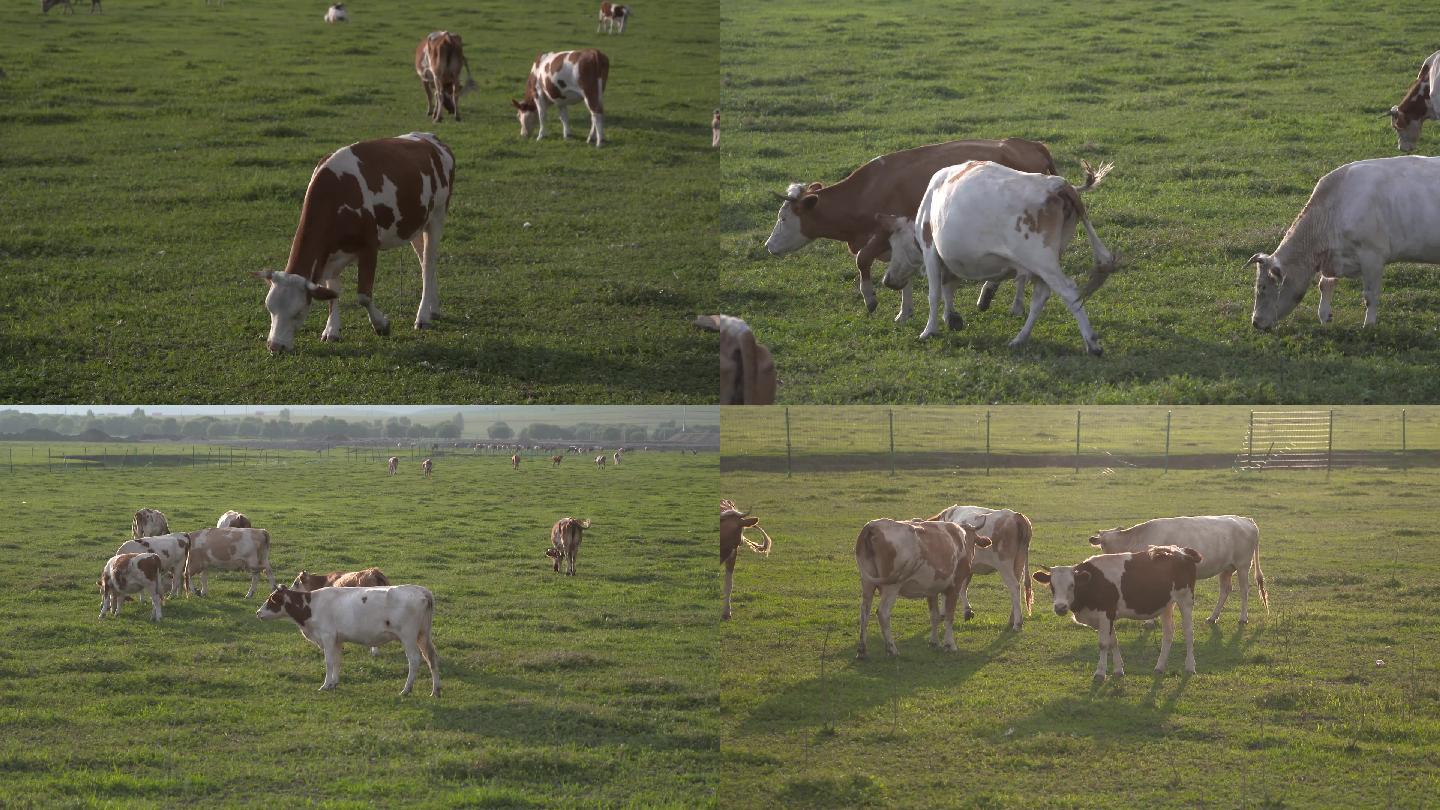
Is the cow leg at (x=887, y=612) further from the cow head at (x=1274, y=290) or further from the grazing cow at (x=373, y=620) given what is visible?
the cow head at (x=1274, y=290)

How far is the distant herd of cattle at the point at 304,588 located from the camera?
1127cm

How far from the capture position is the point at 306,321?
14508mm

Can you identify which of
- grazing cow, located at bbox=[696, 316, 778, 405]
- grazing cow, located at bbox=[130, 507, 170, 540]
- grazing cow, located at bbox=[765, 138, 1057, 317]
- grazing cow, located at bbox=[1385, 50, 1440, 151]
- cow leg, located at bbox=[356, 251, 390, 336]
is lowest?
grazing cow, located at bbox=[130, 507, 170, 540]

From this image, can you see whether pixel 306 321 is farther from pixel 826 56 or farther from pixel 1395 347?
pixel 826 56

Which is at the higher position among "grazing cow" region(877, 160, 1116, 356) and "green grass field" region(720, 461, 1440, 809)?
"grazing cow" region(877, 160, 1116, 356)

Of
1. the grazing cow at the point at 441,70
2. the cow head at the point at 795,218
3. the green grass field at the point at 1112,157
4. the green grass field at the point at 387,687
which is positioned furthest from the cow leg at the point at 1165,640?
the grazing cow at the point at 441,70

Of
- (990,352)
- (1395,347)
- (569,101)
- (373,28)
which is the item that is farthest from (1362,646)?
(373,28)

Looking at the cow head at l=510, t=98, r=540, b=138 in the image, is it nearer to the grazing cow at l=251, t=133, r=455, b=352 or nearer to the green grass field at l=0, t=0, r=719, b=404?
the green grass field at l=0, t=0, r=719, b=404

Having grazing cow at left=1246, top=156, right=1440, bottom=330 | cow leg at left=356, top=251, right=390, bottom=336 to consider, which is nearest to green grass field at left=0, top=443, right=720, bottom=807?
cow leg at left=356, top=251, right=390, bottom=336

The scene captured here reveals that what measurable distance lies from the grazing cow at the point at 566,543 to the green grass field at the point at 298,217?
299 centimetres

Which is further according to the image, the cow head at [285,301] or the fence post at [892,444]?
the fence post at [892,444]

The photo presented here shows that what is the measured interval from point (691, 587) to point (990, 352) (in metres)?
4.82

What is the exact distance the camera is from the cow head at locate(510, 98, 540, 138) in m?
27.5

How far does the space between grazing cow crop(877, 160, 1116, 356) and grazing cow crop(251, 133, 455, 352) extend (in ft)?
18.4
